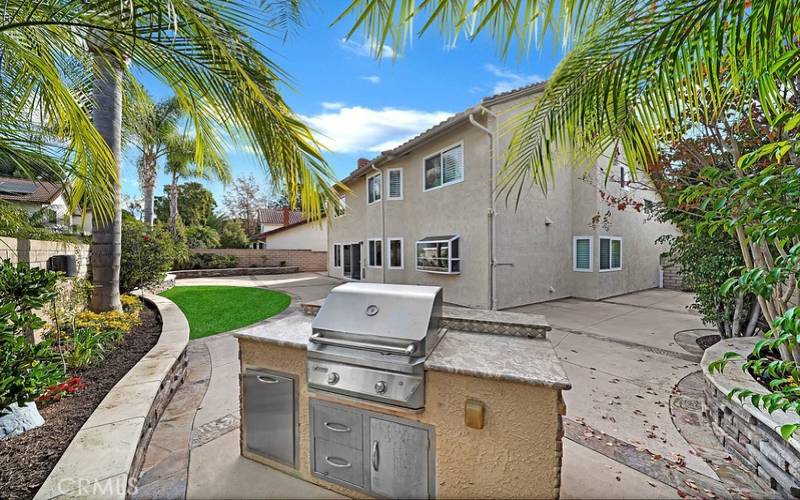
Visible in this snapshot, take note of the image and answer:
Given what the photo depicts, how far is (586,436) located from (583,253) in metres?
10.6

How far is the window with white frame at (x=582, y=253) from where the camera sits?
12.5 meters

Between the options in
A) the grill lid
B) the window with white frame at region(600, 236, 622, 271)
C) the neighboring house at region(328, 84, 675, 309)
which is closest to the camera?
the grill lid

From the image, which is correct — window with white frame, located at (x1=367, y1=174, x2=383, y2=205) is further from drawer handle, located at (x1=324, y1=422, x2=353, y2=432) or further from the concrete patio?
drawer handle, located at (x1=324, y1=422, x2=353, y2=432)

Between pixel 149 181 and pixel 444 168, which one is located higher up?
pixel 149 181

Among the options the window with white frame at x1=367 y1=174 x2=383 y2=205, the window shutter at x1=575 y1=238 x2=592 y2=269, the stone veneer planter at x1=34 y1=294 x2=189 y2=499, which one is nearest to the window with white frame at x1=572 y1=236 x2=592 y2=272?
the window shutter at x1=575 y1=238 x2=592 y2=269

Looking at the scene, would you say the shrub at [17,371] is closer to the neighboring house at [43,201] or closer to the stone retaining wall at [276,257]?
the neighboring house at [43,201]

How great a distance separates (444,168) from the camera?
1211 centimetres

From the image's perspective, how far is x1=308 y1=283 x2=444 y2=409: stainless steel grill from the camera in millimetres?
2375

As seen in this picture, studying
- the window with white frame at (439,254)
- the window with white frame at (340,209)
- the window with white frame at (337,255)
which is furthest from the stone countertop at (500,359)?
the window with white frame at (337,255)

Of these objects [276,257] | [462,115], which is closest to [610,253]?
[462,115]

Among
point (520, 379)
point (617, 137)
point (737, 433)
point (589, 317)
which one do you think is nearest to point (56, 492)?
point (520, 379)

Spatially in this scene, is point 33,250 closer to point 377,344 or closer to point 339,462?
point 339,462

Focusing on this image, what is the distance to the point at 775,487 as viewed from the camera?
2754 mm

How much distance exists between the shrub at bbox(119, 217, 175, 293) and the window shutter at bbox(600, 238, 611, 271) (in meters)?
15.1
